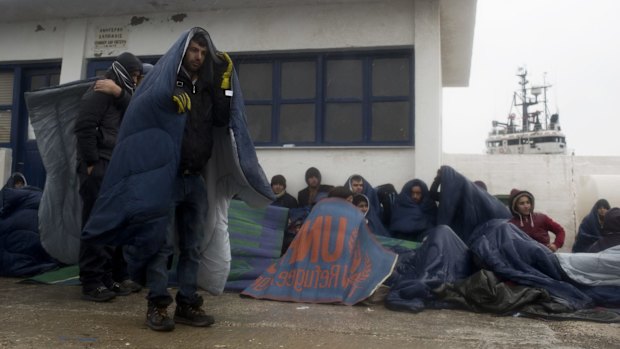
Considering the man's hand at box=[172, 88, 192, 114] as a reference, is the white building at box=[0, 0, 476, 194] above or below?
above

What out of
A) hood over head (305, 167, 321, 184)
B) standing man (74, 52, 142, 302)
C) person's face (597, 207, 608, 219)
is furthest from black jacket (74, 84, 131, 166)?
person's face (597, 207, 608, 219)

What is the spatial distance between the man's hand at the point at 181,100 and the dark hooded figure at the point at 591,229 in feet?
17.3

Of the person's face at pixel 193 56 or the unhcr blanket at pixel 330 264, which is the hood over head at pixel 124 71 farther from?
the unhcr blanket at pixel 330 264

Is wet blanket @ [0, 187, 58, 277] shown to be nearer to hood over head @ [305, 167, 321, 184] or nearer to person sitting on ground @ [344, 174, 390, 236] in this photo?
hood over head @ [305, 167, 321, 184]

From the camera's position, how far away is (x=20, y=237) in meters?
5.35

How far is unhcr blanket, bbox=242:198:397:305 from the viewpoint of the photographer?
14.4 feet

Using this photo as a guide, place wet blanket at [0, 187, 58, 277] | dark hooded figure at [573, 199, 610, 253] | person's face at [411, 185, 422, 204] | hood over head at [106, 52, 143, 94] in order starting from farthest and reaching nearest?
1. dark hooded figure at [573, 199, 610, 253]
2. person's face at [411, 185, 422, 204]
3. wet blanket at [0, 187, 58, 277]
4. hood over head at [106, 52, 143, 94]

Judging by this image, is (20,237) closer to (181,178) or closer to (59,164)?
(59,164)

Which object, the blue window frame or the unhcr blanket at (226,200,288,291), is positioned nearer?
the unhcr blanket at (226,200,288,291)

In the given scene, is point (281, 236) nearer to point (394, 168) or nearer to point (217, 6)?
point (394, 168)

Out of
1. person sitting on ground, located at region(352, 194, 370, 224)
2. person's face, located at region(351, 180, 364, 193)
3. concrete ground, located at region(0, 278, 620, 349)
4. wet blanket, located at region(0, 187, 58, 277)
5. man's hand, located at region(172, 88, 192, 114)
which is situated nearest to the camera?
concrete ground, located at region(0, 278, 620, 349)

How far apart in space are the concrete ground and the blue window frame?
3483 mm

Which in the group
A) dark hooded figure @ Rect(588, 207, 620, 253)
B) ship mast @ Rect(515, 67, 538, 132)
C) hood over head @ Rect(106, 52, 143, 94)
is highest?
ship mast @ Rect(515, 67, 538, 132)

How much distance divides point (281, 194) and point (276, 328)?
3.83 m
